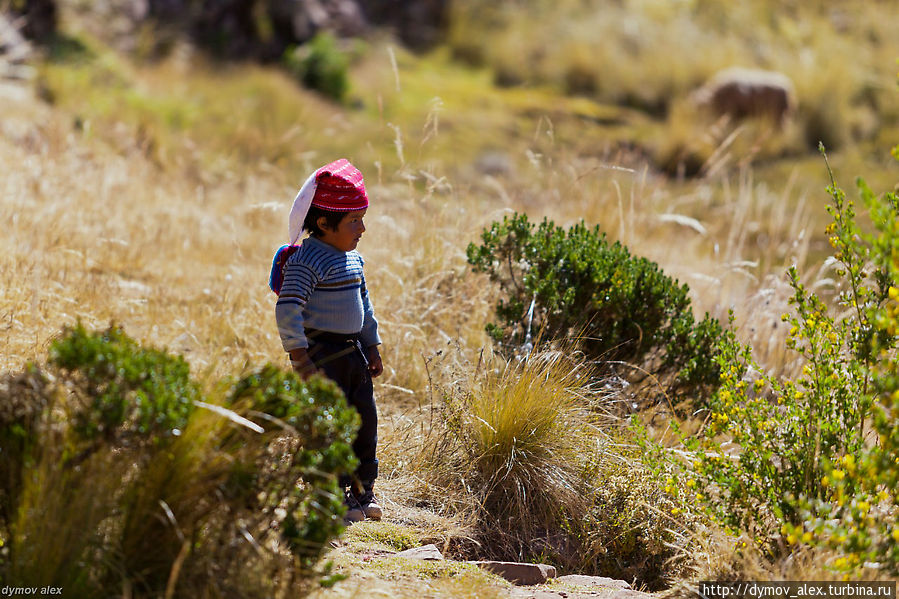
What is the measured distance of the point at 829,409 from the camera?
305 cm

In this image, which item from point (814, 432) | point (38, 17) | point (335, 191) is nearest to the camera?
point (814, 432)

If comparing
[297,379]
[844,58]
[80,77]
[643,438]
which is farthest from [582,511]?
[844,58]

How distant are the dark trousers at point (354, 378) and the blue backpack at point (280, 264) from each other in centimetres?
23

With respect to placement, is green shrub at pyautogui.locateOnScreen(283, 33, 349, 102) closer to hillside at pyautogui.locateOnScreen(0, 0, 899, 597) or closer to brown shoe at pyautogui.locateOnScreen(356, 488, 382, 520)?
hillside at pyautogui.locateOnScreen(0, 0, 899, 597)

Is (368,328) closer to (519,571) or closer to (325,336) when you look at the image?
(325,336)

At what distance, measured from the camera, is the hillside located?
3119 millimetres

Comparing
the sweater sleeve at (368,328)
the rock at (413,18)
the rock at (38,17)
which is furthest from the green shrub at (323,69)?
the sweater sleeve at (368,328)

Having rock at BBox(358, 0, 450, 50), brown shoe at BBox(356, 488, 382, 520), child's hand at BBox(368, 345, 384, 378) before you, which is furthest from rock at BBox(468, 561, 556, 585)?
rock at BBox(358, 0, 450, 50)

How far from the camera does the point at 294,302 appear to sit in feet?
10.7

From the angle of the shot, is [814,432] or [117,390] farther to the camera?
[814,432]

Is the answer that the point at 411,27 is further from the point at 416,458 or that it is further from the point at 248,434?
the point at 248,434

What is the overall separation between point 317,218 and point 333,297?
31cm

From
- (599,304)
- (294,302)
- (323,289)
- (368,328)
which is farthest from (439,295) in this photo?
(294,302)

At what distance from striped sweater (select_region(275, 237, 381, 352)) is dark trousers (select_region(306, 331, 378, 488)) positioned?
0.20 feet
